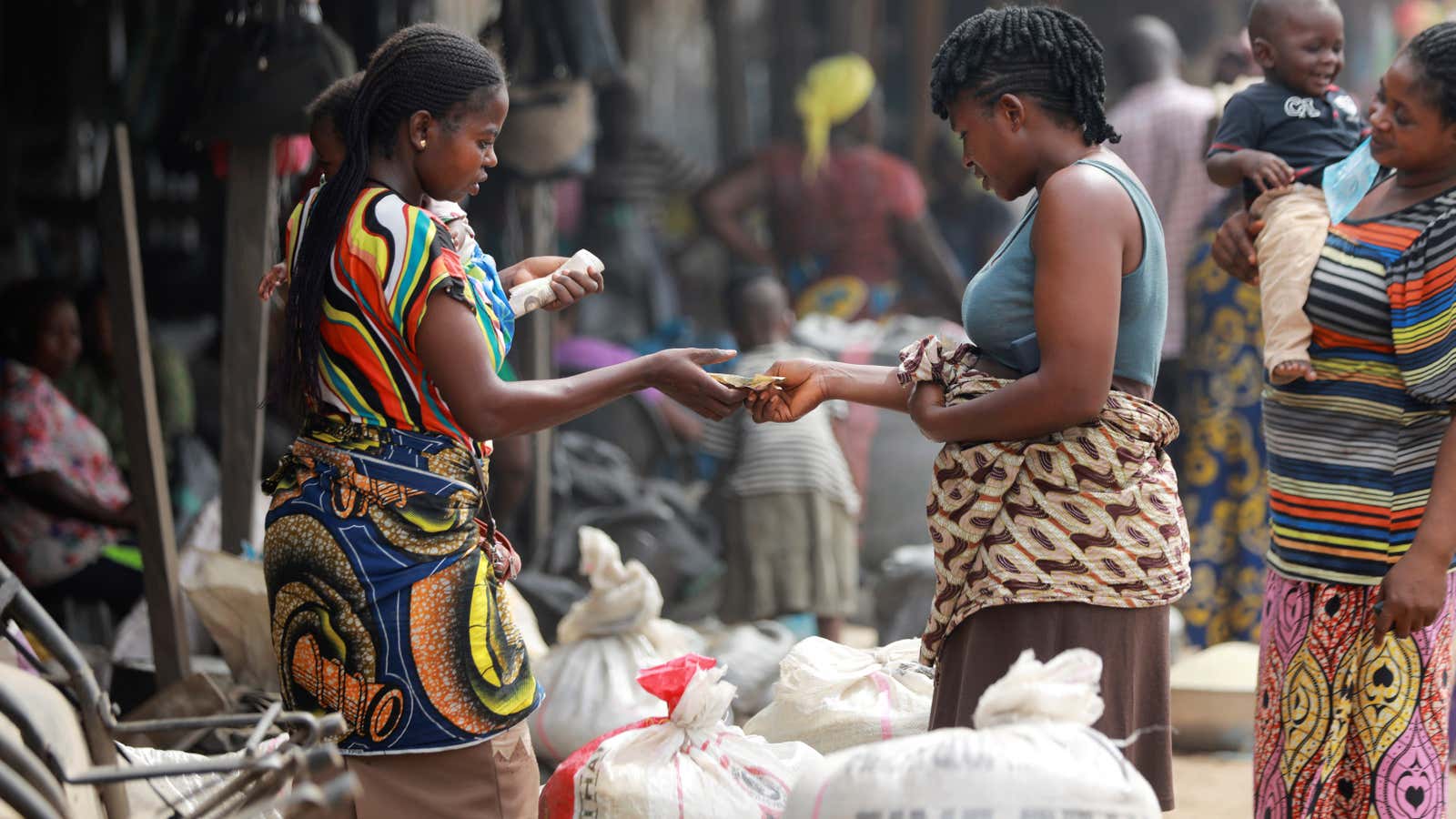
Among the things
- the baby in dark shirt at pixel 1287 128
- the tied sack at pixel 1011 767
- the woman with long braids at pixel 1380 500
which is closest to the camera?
the tied sack at pixel 1011 767

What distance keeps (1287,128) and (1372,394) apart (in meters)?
0.93

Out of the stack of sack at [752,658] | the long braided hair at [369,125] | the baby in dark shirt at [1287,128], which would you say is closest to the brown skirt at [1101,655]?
the baby in dark shirt at [1287,128]

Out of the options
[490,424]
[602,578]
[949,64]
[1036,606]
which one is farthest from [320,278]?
[602,578]

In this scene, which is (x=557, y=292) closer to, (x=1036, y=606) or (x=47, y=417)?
(x=1036, y=606)

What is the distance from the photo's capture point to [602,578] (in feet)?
14.6

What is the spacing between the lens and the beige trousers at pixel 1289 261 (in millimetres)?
2938

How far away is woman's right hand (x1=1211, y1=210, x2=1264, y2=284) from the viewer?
3309 millimetres

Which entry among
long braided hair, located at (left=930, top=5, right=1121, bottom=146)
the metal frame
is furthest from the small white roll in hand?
the metal frame

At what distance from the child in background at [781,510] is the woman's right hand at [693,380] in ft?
10.8

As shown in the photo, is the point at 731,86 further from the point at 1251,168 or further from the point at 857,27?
the point at 1251,168

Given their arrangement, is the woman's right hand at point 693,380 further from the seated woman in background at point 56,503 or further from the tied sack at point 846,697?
the seated woman in background at point 56,503

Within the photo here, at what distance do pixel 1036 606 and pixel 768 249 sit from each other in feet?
23.9

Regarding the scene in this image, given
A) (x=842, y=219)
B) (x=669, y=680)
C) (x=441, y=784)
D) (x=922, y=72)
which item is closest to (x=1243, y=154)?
(x=669, y=680)

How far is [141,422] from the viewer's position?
4.18 m
